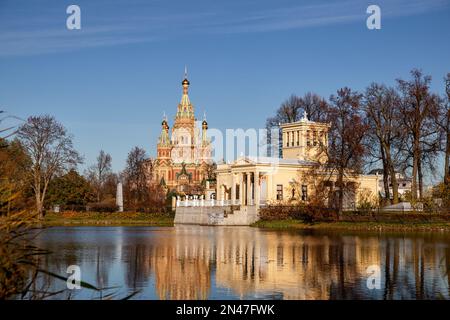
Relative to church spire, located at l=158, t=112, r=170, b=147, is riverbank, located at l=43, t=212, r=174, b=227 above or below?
below

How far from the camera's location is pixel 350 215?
1827 inches

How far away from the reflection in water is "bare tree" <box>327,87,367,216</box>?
12.3 meters

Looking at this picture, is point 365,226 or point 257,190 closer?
point 365,226

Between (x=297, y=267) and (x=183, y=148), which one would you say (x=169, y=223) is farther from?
(x=183, y=148)

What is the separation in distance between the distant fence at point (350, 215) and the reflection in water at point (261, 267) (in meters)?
9.63

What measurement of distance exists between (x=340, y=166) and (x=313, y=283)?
1126 inches

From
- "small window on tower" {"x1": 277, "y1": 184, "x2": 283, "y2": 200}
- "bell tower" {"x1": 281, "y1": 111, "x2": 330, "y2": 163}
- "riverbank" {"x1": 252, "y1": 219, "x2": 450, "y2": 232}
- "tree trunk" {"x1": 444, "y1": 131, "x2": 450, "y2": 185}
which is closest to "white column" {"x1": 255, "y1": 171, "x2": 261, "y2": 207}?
"small window on tower" {"x1": 277, "y1": 184, "x2": 283, "y2": 200}

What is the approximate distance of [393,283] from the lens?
1808 centimetres

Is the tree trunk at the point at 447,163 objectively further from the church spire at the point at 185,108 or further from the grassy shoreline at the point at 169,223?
the church spire at the point at 185,108

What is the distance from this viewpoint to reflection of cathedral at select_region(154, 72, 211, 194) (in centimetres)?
11375

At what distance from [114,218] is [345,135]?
997 inches

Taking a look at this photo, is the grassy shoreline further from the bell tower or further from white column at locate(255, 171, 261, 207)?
the bell tower

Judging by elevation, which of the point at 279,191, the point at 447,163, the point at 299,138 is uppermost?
the point at 299,138

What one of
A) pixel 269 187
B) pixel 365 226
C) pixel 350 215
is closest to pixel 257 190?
pixel 269 187
